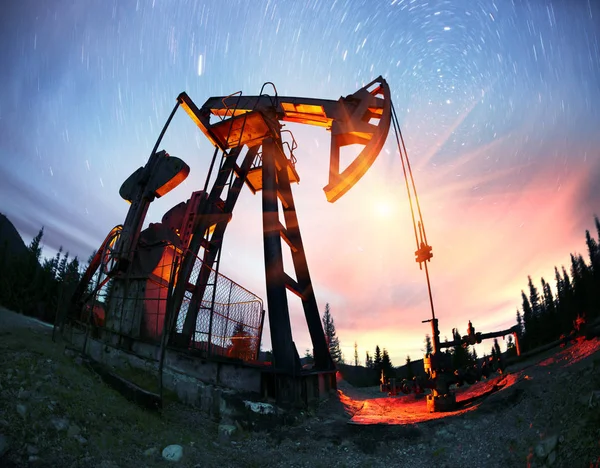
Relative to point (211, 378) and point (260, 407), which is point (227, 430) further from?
point (211, 378)

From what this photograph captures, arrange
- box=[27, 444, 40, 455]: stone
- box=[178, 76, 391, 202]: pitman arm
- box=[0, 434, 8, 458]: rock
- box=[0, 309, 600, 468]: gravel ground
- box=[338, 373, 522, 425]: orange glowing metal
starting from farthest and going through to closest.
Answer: box=[178, 76, 391, 202]: pitman arm
box=[338, 373, 522, 425]: orange glowing metal
box=[0, 309, 600, 468]: gravel ground
box=[27, 444, 40, 455]: stone
box=[0, 434, 8, 458]: rock

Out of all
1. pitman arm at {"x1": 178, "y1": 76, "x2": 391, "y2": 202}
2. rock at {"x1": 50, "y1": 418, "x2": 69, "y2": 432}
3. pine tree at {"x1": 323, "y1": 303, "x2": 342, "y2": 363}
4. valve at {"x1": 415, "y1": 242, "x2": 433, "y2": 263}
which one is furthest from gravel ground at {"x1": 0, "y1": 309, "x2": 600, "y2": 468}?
pine tree at {"x1": 323, "y1": 303, "x2": 342, "y2": 363}

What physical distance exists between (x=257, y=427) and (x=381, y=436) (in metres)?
2.41

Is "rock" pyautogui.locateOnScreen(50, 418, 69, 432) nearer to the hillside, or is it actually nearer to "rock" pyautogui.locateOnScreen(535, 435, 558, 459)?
"rock" pyautogui.locateOnScreen(535, 435, 558, 459)

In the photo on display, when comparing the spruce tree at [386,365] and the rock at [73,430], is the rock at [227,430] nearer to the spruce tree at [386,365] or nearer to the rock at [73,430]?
the rock at [73,430]

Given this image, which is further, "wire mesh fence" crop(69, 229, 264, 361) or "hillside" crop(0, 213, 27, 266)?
"hillside" crop(0, 213, 27, 266)

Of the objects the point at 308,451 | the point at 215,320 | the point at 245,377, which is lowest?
the point at 308,451

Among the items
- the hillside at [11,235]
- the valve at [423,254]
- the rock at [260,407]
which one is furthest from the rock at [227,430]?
the hillside at [11,235]

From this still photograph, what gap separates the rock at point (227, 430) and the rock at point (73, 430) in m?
2.54

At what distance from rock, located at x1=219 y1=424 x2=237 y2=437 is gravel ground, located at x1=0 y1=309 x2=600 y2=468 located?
0.15 feet

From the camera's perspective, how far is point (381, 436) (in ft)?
19.2

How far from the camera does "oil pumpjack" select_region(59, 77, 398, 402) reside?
27.6 feet

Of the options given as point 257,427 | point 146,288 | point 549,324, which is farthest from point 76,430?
point 549,324

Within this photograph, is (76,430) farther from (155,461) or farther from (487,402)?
(487,402)
